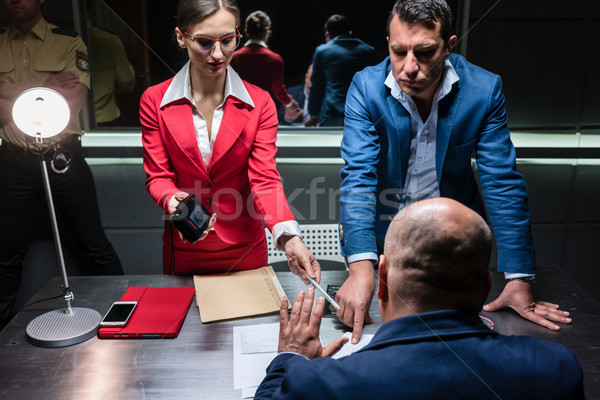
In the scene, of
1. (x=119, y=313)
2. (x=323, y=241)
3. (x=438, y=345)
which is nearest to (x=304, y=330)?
(x=438, y=345)

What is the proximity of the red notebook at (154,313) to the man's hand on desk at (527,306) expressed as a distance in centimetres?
101

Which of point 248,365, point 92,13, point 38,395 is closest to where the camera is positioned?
point 38,395

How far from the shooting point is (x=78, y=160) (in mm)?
2902

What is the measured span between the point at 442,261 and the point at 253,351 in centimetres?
70

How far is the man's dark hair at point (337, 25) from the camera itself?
327 centimetres

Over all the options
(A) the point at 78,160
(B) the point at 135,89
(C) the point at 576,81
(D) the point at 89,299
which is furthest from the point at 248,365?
(C) the point at 576,81

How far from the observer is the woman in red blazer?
179 centimetres

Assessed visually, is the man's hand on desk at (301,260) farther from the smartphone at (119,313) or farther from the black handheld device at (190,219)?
the smartphone at (119,313)

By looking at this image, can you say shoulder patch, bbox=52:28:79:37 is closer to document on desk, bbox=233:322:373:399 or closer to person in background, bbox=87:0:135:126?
person in background, bbox=87:0:135:126

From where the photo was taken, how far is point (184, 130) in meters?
1.87

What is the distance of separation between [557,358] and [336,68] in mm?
2713

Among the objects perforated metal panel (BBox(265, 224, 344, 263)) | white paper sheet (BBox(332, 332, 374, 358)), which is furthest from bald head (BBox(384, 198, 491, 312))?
perforated metal panel (BBox(265, 224, 344, 263))

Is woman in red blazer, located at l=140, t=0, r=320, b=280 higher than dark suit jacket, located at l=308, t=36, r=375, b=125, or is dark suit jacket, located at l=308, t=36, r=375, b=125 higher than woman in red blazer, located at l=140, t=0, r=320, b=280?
dark suit jacket, located at l=308, t=36, r=375, b=125

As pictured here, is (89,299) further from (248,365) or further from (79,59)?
(79,59)
